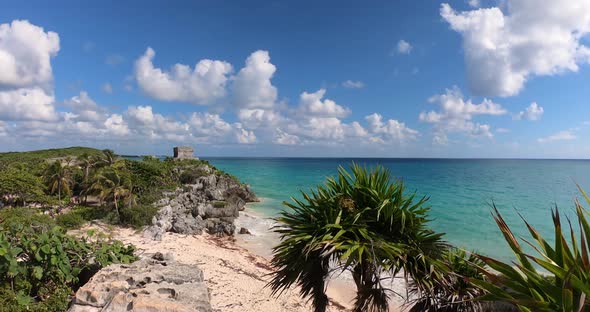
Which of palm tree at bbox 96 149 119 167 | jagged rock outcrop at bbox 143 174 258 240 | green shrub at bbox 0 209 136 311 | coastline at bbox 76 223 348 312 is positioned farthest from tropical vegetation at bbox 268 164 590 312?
palm tree at bbox 96 149 119 167

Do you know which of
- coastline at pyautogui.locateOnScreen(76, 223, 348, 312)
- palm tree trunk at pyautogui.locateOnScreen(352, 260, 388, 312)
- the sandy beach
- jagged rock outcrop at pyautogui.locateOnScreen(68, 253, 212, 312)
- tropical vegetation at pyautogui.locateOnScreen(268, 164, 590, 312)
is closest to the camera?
tropical vegetation at pyautogui.locateOnScreen(268, 164, 590, 312)

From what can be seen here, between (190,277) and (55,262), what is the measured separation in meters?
3.02

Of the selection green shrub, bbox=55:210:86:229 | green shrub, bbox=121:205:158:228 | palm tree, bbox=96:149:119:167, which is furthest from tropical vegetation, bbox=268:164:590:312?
palm tree, bbox=96:149:119:167

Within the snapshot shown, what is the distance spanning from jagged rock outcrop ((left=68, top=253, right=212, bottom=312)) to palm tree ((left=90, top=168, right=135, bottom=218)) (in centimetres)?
1611

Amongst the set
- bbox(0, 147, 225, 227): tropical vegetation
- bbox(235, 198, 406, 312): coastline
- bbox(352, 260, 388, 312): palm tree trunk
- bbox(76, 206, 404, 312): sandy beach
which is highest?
bbox(352, 260, 388, 312): palm tree trunk

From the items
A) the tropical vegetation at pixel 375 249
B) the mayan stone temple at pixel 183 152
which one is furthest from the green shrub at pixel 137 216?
the mayan stone temple at pixel 183 152

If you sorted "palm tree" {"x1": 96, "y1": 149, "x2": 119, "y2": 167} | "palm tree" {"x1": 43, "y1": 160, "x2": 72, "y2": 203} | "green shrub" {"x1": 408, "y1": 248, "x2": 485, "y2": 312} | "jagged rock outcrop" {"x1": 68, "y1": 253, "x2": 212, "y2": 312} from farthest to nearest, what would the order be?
"palm tree" {"x1": 96, "y1": 149, "x2": 119, "y2": 167} → "palm tree" {"x1": 43, "y1": 160, "x2": 72, "y2": 203} → "jagged rock outcrop" {"x1": 68, "y1": 253, "x2": 212, "y2": 312} → "green shrub" {"x1": 408, "y1": 248, "x2": 485, "y2": 312}

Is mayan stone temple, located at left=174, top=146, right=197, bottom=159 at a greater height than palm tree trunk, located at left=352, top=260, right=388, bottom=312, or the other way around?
mayan stone temple, located at left=174, top=146, right=197, bottom=159

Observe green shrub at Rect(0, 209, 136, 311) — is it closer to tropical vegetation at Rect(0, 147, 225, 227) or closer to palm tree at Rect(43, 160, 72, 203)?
tropical vegetation at Rect(0, 147, 225, 227)

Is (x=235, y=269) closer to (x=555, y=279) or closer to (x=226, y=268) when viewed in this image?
(x=226, y=268)

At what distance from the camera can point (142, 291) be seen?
618 cm

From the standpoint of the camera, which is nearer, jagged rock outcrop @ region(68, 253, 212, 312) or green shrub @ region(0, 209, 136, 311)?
jagged rock outcrop @ region(68, 253, 212, 312)

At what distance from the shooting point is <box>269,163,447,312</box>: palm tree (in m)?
4.51

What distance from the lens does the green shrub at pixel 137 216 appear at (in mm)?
19922
